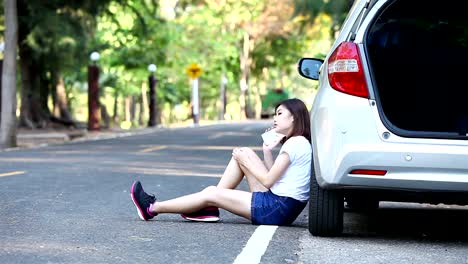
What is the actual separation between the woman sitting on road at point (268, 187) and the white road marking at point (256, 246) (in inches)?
7.1

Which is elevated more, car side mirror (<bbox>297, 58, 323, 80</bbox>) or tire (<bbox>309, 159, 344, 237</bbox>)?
car side mirror (<bbox>297, 58, 323, 80</bbox>)

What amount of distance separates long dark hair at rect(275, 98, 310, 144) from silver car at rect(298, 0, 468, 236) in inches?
11.3

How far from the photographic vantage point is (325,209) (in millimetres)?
6785

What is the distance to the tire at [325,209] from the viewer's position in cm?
677

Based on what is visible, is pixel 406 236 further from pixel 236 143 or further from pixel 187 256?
pixel 236 143

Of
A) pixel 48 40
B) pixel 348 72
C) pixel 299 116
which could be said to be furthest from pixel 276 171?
pixel 48 40

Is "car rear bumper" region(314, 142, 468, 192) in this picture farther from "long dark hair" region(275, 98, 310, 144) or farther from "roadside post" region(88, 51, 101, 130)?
"roadside post" region(88, 51, 101, 130)

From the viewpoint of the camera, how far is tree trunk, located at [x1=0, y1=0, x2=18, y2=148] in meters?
21.7

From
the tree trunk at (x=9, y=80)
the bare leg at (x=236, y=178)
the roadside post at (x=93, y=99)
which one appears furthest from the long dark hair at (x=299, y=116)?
the roadside post at (x=93, y=99)

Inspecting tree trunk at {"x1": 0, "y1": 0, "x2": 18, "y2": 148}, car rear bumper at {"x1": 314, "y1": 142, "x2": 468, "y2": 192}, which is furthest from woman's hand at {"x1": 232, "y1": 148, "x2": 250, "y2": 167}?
tree trunk at {"x1": 0, "y1": 0, "x2": 18, "y2": 148}

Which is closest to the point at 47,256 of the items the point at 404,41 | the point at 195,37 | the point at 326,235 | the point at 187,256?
the point at 187,256

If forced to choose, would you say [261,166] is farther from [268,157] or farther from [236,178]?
[236,178]

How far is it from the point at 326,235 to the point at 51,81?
2902cm

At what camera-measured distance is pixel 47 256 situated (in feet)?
19.0
